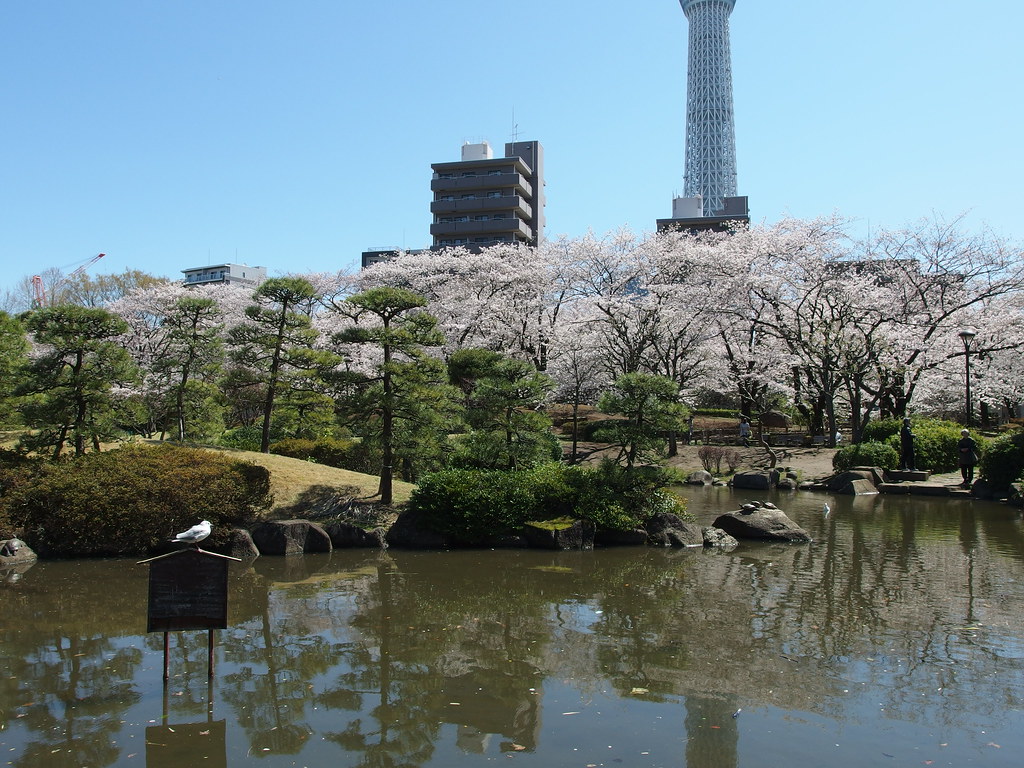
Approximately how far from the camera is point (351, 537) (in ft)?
40.5

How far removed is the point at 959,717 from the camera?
5.50m

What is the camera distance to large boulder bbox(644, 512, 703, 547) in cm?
1240

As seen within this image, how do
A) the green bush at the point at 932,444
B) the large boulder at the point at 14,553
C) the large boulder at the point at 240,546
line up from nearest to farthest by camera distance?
the large boulder at the point at 14,553 → the large boulder at the point at 240,546 → the green bush at the point at 932,444

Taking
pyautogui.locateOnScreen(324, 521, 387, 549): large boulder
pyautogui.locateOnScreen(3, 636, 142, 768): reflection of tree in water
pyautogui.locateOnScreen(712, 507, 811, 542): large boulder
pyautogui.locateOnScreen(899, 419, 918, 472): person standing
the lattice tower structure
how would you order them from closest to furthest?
1. pyautogui.locateOnScreen(3, 636, 142, 768): reflection of tree in water
2. pyautogui.locateOnScreen(324, 521, 387, 549): large boulder
3. pyautogui.locateOnScreen(712, 507, 811, 542): large boulder
4. pyautogui.locateOnScreen(899, 419, 918, 472): person standing
5. the lattice tower structure

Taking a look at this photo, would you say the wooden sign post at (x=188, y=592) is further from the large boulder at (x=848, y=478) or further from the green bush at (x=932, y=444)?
the green bush at (x=932, y=444)

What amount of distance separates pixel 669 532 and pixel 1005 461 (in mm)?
10528

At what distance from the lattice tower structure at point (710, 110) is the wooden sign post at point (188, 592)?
12324cm

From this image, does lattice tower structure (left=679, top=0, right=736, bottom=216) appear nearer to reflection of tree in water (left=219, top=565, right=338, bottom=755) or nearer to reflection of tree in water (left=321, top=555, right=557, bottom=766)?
reflection of tree in water (left=321, top=555, right=557, bottom=766)

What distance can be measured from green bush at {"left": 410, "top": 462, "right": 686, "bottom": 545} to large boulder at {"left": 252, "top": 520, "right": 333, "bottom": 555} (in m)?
1.57

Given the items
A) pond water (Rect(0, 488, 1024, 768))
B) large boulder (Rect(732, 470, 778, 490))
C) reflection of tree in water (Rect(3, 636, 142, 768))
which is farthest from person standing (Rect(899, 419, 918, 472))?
reflection of tree in water (Rect(3, 636, 142, 768))

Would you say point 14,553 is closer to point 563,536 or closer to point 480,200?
point 563,536

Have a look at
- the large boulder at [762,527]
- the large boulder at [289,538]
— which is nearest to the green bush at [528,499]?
the large boulder at [762,527]

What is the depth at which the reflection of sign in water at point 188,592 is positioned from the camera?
237 inches

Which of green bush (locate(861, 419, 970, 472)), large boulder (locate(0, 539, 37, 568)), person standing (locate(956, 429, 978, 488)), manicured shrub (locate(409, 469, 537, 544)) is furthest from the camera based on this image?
green bush (locate(861, 419, 970, 472))
